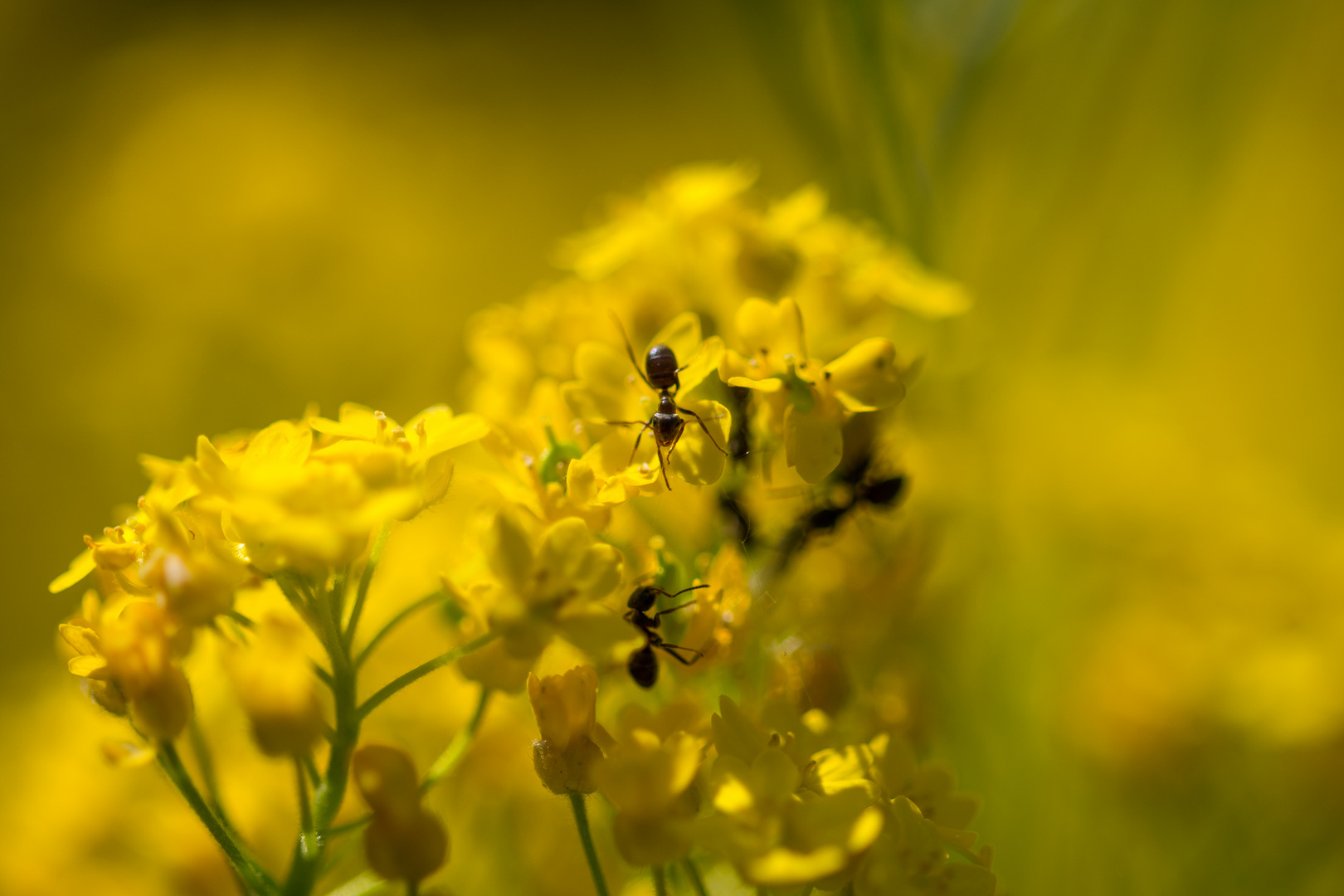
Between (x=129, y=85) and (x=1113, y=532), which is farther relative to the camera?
(x=129, y=85)

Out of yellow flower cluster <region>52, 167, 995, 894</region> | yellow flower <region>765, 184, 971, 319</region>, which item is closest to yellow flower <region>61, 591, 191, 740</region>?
yellow flower cluster <region>52, 167, 995, 894</region>

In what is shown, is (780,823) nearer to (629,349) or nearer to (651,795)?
(651,795)

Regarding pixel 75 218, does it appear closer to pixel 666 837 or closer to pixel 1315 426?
pixel 666 837

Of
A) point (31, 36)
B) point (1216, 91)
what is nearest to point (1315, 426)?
point (1216, 91)

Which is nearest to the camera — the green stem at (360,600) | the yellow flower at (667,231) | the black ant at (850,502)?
the green stem at (360,600)

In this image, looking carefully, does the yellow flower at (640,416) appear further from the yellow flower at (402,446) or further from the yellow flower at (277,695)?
the yellow flower at (277,695)

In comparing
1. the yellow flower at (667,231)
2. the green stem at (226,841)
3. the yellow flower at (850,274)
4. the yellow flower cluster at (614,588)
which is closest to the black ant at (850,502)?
the yellow flower cluster at (614,588)

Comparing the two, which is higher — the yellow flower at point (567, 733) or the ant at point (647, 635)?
the ant at point (647, 635)
